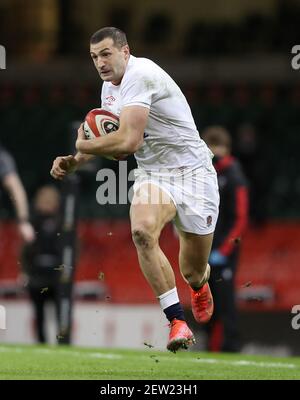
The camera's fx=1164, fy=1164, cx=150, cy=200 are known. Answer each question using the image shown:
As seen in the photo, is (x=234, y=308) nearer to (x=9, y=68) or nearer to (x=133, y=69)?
(x=133, y=69)

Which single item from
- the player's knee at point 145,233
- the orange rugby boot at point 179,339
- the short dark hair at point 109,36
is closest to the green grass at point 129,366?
the orange rugby boot at point 179,339

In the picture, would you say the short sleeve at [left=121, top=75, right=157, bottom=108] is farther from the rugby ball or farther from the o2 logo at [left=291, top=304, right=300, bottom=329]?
the o2 logo at [left=291, top=304, right=300, bottom=329]

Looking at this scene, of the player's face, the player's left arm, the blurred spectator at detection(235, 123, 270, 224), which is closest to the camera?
the player's left arm

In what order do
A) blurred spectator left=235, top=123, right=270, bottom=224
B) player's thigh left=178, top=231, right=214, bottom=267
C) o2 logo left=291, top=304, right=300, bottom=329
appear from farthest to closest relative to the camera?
blurred spectator left=235, top=123, right=270, bottom=224 → o2 logo left=291, top=304, right=300, bottom=329 → player's thigh left=178, top=231, right=214, bottom=267

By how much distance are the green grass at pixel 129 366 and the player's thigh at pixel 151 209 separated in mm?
1072

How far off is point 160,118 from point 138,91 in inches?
16.7

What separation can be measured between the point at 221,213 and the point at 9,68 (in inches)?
473

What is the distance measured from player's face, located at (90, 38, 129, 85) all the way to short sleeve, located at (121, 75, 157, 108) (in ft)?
0.38

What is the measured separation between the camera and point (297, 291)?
57.8ft

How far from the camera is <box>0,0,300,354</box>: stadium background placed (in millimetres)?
18141

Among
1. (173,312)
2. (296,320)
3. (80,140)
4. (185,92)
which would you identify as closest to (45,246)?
(296,320)

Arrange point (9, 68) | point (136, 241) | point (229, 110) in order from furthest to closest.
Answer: point (9, 68) → point (229, 110) → point (136, 241)

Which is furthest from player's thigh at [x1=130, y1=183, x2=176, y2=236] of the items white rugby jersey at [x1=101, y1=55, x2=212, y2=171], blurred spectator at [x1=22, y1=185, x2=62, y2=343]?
blurred spectator at [x1=22, y1=185, x2=62, y2=343]
